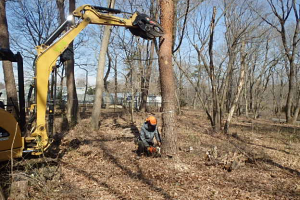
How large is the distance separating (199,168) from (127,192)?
2130 mm

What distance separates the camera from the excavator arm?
4.65 m

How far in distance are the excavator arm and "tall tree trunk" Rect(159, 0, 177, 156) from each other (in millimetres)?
323

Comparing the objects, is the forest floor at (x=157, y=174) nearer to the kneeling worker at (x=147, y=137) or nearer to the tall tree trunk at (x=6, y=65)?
the kneeling worker at (x=147, y=137)

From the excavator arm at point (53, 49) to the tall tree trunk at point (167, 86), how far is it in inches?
12.7

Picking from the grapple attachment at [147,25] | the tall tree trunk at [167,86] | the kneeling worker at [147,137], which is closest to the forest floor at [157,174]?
the kneeling worker at [147,137]

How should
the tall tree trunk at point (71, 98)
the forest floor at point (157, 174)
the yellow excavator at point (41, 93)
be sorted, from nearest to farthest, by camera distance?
the forest floor at point (157, 174) < the yellow excavator at point (41, 93) < the tall tree trunk at point (71, 98)

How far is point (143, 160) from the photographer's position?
576 centimetres

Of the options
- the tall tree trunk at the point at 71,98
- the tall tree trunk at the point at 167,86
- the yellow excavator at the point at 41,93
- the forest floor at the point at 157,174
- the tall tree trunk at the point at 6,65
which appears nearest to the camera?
the forest floor at the point at 157,174

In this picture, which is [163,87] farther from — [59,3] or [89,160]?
[59,3]

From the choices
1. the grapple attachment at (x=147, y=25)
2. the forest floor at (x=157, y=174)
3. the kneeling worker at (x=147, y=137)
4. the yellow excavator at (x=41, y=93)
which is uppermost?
the grapple attachment at (x=147, y=25)

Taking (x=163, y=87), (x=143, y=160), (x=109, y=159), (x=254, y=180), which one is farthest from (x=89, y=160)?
(x=254, y=180)

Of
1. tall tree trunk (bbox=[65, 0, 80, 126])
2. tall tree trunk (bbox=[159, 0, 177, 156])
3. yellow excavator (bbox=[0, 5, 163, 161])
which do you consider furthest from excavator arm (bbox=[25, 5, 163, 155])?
tall tree trunk (bbox=[65, 0, 80, 126])

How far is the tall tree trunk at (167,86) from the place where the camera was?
5660 millimetres

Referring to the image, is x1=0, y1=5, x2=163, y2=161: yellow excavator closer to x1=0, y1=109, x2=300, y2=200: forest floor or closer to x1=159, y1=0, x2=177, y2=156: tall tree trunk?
x1=0, y1=109, x2=300, y2=200: forest floor
